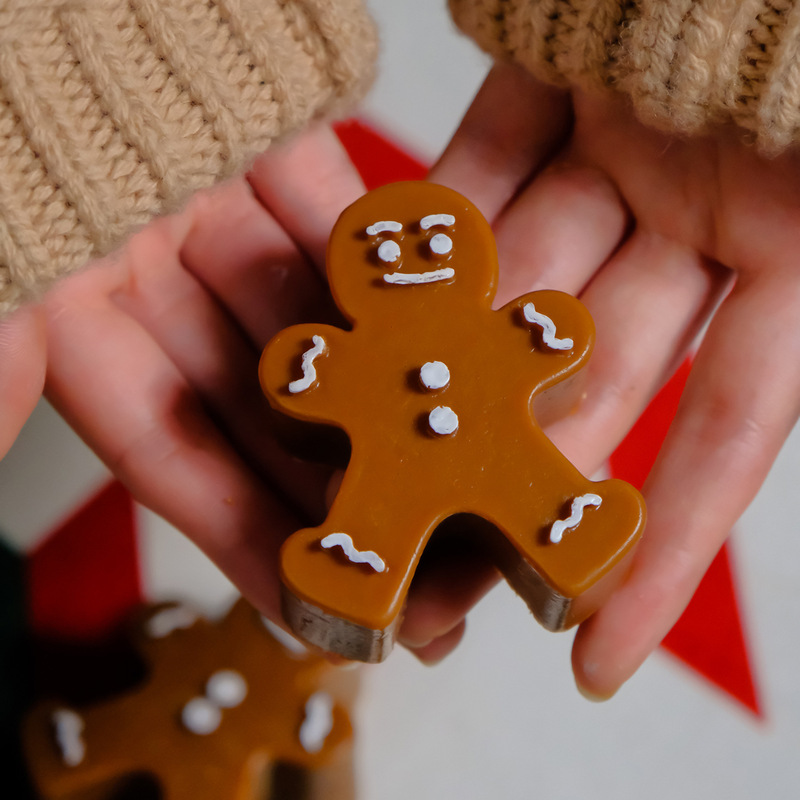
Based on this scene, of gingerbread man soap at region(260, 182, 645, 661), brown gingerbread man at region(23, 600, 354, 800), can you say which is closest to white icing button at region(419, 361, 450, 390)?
gingerbread man soap at region(260, 182, 645, 661)

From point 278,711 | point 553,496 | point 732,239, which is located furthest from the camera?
point 278,711

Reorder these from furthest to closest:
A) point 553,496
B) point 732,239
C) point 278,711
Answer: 1. point 278,711
2. point 732,239
3. point 553,496

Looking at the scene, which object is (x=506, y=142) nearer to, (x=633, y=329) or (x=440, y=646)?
(x=633, y=329)

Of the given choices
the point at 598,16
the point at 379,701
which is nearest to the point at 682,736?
the point at 379,701

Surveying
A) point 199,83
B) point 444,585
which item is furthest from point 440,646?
point 199,83

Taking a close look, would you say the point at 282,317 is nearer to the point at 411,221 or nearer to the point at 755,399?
the point at 411,221
